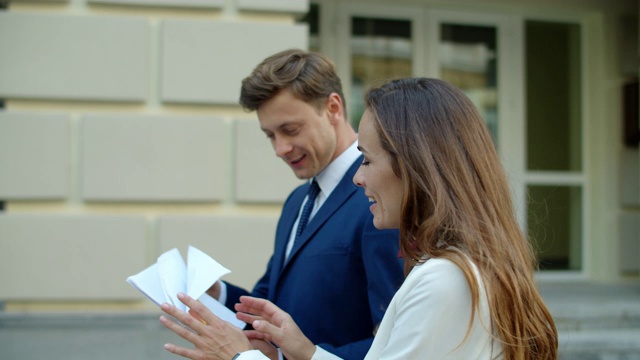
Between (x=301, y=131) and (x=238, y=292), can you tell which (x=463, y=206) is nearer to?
(x=301, y=131)

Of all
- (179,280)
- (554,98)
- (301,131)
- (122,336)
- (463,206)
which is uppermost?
(554,98)

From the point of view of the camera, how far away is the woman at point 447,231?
127 centimetres

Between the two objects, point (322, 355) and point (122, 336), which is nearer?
point (322, 355)

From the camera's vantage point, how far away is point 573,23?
21.1 ft

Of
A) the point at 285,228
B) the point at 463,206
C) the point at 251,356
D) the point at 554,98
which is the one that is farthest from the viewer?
the point at 554,98

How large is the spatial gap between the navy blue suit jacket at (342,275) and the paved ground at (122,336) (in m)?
2.43

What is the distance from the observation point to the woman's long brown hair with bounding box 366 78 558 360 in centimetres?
132

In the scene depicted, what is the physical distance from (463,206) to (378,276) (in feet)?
1.39

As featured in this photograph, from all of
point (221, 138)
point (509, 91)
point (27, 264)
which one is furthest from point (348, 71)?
point (27, 264)

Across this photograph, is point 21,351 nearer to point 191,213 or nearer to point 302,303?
point 191,213

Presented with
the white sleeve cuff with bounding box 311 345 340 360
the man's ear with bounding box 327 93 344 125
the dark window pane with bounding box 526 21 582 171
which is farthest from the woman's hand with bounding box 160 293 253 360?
the dark window pane with bounding box 526 21 582 171

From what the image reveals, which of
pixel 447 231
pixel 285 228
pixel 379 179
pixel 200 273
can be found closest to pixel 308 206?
pixel 285 228

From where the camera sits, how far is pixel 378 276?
1.72 m

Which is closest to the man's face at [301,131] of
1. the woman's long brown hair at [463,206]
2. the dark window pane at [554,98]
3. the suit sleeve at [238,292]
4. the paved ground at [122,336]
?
the suit sleeve at [238,292]
